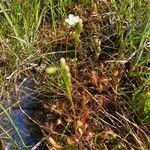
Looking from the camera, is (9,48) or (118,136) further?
(9,48)

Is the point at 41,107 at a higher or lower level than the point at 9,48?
lower

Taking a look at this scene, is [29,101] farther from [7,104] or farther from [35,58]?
[35,58]

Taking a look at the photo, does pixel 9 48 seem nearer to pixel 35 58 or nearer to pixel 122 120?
pixel 35 58

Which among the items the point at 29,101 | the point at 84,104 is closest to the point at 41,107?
the point at 29,101

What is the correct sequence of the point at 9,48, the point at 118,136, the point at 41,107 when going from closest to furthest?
the point at 118,136 → the point at 41,107 → the point at 9,48

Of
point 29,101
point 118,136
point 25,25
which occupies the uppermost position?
point 25,25

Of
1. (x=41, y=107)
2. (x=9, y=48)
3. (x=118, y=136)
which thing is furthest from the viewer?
(x=9, y=48)
